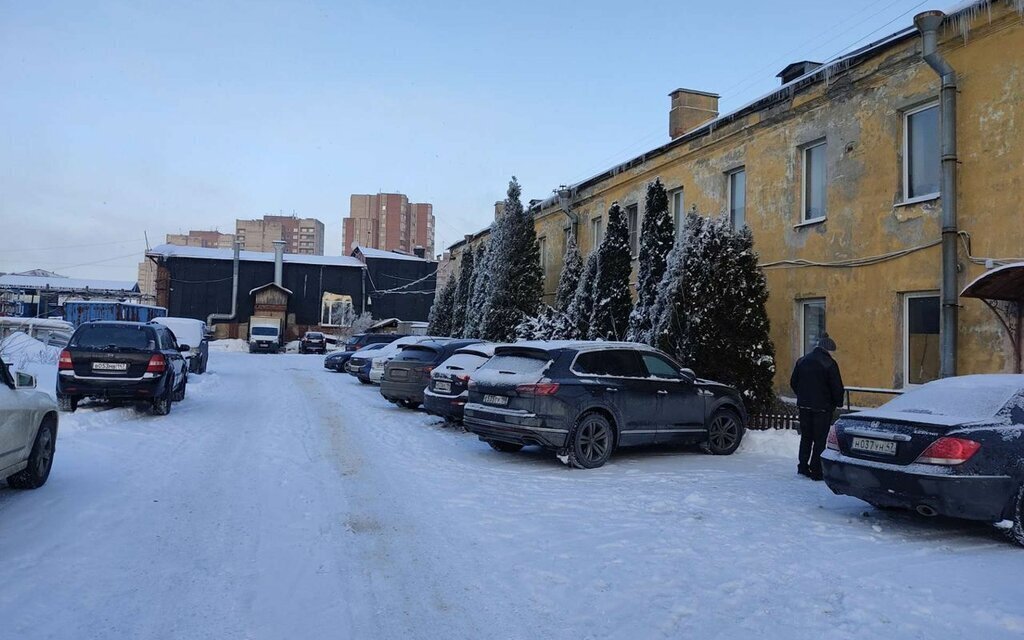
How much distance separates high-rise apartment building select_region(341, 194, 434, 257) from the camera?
114 metres

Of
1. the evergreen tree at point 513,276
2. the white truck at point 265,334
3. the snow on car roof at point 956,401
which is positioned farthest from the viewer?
the white truck at point 265,334

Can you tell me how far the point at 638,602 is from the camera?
4.55 metres

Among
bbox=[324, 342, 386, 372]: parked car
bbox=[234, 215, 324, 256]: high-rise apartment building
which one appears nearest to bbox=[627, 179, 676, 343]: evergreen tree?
bbox=[324, 342, 386, 372]: parked car

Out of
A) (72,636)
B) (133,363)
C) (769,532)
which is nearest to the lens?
(72,636)

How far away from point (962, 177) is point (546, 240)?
60.9 feet

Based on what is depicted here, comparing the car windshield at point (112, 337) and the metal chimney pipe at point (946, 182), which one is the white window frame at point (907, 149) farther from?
the car windshield at point (112, 337)

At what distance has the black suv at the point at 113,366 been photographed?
40.3 ft

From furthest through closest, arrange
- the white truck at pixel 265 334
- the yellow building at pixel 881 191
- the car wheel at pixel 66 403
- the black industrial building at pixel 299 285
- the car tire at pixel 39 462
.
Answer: the black industrial building at pixel 299 285
the white truck at pixel 265 334
the car wheel at pixel 66 403
the yellow building at pixel 881 191
the car tire at pixel 39 462

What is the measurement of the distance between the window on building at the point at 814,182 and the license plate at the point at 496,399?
28.6ft

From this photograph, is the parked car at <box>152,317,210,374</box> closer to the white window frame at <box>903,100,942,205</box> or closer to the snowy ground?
the snowy ground

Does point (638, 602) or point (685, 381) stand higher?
point (685, 381)

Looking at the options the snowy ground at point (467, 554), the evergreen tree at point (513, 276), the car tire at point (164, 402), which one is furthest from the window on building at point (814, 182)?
the car tire at point (164, 402)

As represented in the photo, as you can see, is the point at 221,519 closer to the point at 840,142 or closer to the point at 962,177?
the point at 962,177

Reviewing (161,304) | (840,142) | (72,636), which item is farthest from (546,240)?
(161,304)
